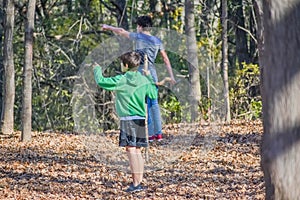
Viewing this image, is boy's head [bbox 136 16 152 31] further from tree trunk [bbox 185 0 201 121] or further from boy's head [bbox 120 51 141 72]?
tree trunk [bbox 185 0 201 121]

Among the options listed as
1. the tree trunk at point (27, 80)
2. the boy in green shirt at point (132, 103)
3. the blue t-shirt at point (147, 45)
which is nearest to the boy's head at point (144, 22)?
the blue t-shirt at point (147, 45)

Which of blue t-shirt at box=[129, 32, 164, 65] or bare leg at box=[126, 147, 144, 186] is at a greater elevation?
blue t-shirt at box=[129, 32, 164, 65]

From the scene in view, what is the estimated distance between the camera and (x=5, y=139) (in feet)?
49.2

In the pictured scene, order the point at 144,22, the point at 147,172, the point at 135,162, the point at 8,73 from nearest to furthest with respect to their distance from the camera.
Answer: the point at 135,162, the point at 144,22, the point at 147,172, the point at 8,73

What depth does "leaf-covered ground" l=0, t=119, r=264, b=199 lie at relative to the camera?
9.45m

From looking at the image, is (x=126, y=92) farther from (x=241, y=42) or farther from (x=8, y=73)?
(x=241, y=42)

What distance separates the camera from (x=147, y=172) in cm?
1070

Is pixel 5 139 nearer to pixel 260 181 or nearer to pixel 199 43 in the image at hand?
pixel 260 181

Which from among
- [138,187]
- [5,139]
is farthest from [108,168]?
[5,139]

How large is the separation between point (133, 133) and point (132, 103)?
1.18ft

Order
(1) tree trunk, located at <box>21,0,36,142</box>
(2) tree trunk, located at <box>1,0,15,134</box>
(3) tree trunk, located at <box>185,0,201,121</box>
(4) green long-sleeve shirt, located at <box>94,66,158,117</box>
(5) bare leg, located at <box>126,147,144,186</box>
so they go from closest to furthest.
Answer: (4) green long-sleeve shirt, located at <box>94,66,158,117</box> → (5) bare leg, located at <box>126,147,144,186</box> → (1) tree trunk, located at <box>21,0,36,142</box> → (2) tree trunk, located at <box>1,0,15,134</box> → (3) tree trunk, located at <box>185,0,201,121</box>

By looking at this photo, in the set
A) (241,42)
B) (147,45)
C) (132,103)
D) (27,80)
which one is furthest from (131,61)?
(241,42)

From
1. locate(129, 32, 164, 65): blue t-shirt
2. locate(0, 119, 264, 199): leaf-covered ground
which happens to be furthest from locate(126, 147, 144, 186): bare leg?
locate(129, 32, 164, 65): blue t-shirt

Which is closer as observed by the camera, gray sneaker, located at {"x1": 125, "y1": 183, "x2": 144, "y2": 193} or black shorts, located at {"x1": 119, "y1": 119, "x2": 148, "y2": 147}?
black shorts, located at {"x1": 119, "y1": 119, "x2": 148, "y2": 147}
